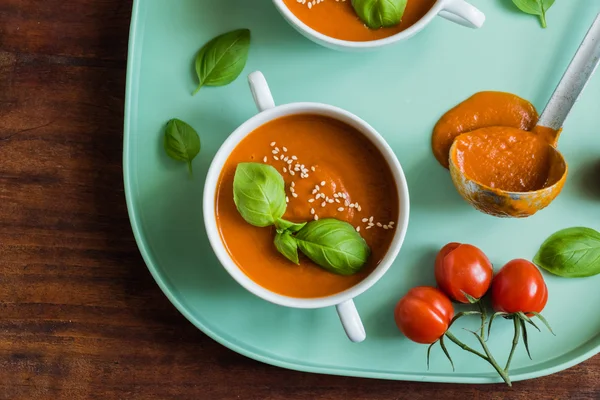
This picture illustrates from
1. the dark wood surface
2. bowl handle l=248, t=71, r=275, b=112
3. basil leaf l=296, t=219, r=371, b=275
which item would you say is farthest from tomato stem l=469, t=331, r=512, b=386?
bowl handle l=248, t=71, r=275, b=112

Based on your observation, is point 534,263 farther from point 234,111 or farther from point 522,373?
point 234,111

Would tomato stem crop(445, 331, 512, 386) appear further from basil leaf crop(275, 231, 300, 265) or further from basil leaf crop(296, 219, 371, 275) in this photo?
basil leaf crop(275, 231, 300, 265)

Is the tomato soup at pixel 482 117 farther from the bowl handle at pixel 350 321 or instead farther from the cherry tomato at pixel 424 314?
the bowl handle at pixel 350 321

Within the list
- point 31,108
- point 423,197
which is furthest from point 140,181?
point 423,197

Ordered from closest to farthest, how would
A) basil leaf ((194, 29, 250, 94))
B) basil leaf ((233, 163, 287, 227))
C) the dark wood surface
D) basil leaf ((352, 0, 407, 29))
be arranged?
basil leaf ((233, 163, 287, 227))
basil leaf ((352, 0, 407, 29))
basil leaf ((194, 29, 250, 94))
the dark wood surface

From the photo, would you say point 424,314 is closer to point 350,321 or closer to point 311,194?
point 350,321

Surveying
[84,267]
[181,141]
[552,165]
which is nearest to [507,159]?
[552,165]
